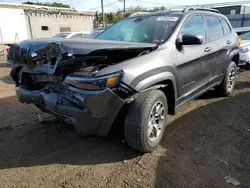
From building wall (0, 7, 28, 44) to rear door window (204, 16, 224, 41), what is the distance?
1867 centimetres

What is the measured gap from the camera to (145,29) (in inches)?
139

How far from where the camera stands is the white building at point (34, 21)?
18.5m

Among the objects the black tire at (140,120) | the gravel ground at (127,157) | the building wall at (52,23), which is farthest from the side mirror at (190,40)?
the building wall at (52,23)

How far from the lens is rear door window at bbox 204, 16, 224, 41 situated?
4105 mm

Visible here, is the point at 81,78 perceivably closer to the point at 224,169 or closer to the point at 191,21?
the point at 224,169

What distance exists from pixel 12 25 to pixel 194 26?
1903cm

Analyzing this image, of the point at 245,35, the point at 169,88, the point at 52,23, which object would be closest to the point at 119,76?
the point at 169,88

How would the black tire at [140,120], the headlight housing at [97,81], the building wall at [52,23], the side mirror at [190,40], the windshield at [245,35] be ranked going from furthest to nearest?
the building wall at [52,23] < the windshield at [245,35] < the side mirror at [190,40] < the black tire at [140,120] < the headlight housing at [97,81]

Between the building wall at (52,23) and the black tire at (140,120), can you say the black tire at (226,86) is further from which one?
the building wall at (52,23)

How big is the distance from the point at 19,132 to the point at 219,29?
13.9ft

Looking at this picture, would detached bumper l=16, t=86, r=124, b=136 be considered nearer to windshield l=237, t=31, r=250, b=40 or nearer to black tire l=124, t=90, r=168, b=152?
black tire l=124, t=90, r=168, b=152

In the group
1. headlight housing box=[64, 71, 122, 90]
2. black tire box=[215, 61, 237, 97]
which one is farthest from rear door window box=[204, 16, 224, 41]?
headlight housing box=[64, 71, 122, 90]

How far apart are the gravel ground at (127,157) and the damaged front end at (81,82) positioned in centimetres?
55

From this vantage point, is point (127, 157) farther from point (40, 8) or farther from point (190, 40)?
point (40, 8)
